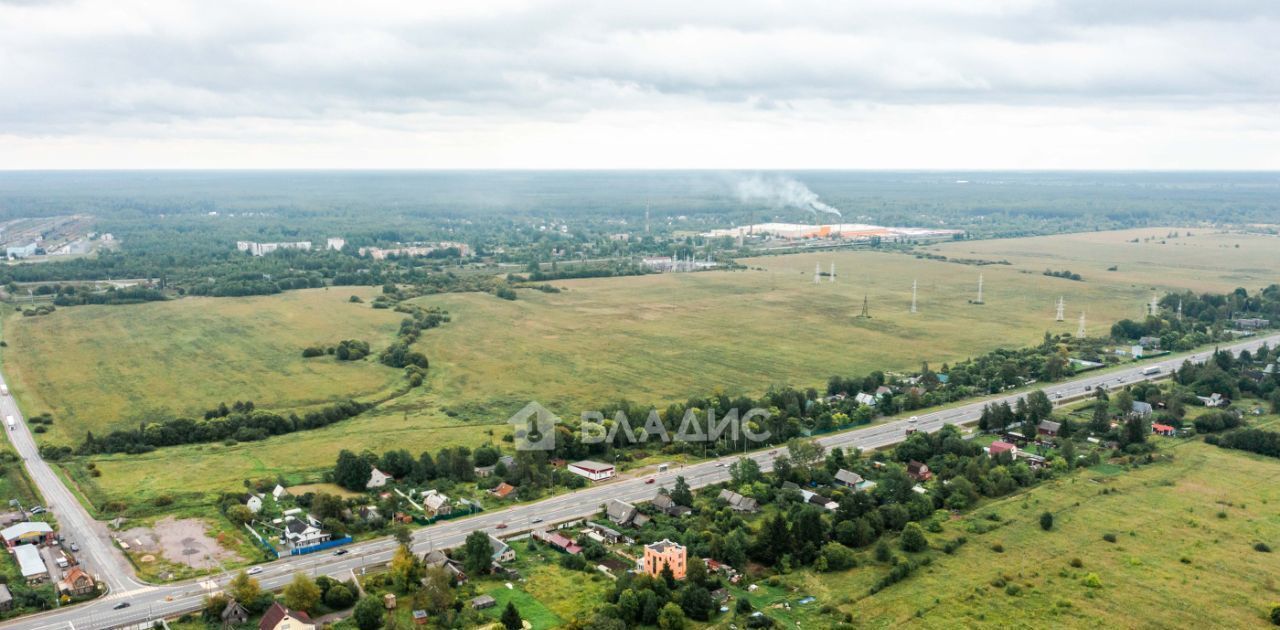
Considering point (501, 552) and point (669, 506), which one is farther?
point (669, 506)

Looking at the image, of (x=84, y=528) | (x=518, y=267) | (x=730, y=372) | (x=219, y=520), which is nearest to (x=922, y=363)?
(x=730, y=372)

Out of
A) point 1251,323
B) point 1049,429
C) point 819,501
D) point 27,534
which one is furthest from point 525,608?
point 1251,323

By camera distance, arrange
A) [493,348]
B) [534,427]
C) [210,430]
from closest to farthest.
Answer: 1. [534,427]
2. [210,430]
3. [493,348]

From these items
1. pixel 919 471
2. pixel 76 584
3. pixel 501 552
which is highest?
pixel 919 471

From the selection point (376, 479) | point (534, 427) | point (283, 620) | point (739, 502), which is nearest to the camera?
point (283, 620)

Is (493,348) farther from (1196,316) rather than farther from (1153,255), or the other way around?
(1153,255)

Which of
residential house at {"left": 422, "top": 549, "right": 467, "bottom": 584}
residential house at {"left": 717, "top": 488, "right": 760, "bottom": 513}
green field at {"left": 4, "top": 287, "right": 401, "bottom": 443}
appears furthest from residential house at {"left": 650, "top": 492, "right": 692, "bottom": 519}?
green field at {"left": 4, "top": 287, "right": 401, "bottom": 443}

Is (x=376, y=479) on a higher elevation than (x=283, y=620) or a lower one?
lower
